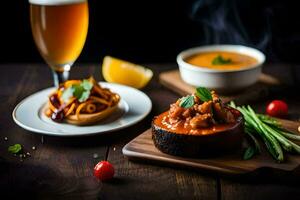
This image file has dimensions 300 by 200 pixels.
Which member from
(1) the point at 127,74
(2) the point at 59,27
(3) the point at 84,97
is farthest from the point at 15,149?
(1) the point at 127,74

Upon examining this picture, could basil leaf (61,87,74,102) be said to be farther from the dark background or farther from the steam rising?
the steam rising

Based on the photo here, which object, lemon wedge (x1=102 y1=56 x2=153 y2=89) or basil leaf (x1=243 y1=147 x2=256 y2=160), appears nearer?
basil leaf (x1=243 y1=147 x2=256 y2=160)

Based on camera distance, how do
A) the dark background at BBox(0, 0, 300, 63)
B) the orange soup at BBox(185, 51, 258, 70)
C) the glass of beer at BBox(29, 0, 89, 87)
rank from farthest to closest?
the dark background at BBox(0, 0, 300, 63) → the orange soup at BBox(185, 51, 258, 70) → the glass of beer at BBox(29, 0, 89, 87)

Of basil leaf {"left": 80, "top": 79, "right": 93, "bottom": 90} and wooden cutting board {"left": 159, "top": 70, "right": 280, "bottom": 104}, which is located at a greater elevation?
basil leaf {"left": 80, "top": 79, "right": 93, "bottom": 90}

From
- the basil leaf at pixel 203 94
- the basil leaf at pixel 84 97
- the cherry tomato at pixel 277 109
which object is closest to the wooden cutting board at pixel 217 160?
the basil leaf at pixel 203 94

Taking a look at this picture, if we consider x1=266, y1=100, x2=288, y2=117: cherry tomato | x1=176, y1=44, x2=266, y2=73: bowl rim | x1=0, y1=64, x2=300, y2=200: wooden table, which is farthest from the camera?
x1=176, y1=44, x2=266, y2=73: bowl rim

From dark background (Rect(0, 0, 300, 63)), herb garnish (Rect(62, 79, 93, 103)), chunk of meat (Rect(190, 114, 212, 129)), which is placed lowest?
dark background (Rect(0, 0, 300, 63))

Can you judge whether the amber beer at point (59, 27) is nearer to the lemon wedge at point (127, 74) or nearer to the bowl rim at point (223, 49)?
the lemon wedge at point (127, 74)

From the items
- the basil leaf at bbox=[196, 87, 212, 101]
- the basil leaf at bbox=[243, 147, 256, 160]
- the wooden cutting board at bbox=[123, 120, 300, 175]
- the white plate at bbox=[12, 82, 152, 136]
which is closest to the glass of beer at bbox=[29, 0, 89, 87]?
the white plate at bbox=[12, 82, 152, 136]

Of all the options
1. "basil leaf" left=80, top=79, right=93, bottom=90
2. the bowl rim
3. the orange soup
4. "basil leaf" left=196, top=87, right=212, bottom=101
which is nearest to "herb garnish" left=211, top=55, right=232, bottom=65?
the orange soup
